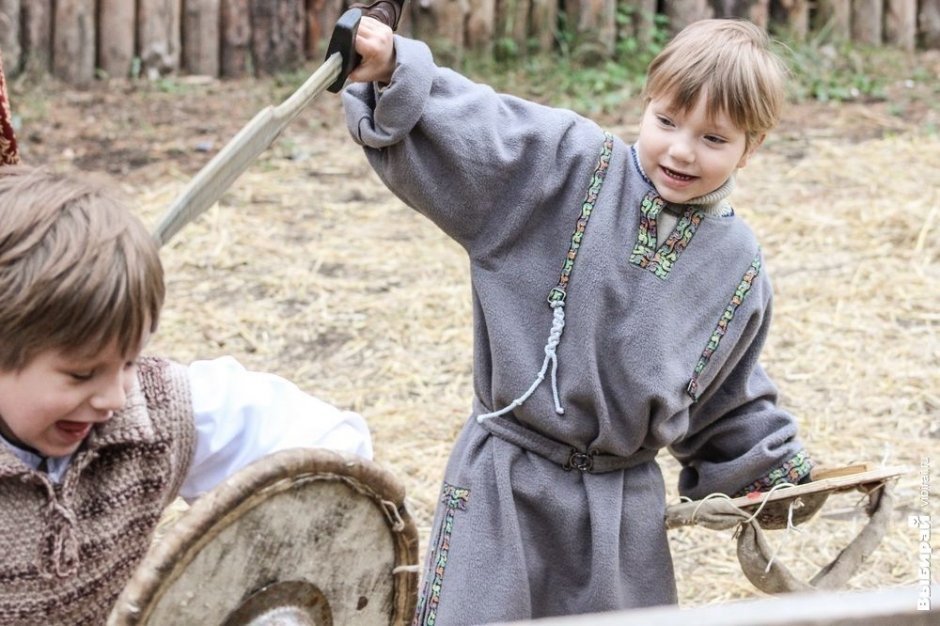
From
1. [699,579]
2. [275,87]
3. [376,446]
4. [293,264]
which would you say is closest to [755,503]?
[699,579]

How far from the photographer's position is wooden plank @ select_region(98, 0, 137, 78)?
26.6 feet

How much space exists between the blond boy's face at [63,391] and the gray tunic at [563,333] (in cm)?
79

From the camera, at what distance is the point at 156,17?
822cm

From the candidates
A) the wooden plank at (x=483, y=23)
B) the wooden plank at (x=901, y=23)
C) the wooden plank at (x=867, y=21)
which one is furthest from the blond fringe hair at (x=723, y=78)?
the wooden plank at (x=901, y=23)

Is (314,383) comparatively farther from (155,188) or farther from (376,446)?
(155,188)

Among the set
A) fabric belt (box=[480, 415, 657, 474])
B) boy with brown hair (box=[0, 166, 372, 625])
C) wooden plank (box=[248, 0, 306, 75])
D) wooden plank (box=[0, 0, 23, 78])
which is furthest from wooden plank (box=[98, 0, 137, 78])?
boy with brown hair (box=[0, 166, 372, 625])

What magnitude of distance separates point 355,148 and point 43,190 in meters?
5.78

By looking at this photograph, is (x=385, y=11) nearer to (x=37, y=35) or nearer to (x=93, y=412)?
(x=93, y=412)

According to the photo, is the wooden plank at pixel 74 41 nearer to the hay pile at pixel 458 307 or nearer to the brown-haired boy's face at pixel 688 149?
the hay pile at pixel 458 307

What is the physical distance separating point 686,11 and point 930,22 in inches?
74.8

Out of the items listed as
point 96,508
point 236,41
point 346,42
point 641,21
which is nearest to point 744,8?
point 641,21

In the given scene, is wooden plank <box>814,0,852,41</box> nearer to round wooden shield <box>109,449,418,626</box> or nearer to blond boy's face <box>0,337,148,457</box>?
round wooden shield <box>109,449,418,626</box>

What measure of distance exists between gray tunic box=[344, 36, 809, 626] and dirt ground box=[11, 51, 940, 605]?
1.10 meters

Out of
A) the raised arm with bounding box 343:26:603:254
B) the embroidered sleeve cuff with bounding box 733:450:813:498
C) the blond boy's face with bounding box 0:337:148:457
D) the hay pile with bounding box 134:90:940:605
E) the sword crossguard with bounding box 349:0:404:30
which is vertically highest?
the sword crossguard with bounding box 349:0:404:30
